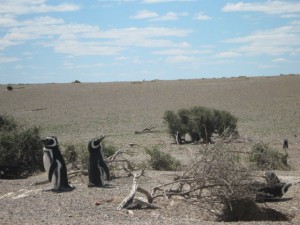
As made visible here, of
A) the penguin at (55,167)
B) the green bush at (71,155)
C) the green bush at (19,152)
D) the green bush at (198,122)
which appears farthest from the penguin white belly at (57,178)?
the green bush at (198,122)

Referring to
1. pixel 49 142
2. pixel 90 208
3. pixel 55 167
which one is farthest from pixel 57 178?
pixel 90 208

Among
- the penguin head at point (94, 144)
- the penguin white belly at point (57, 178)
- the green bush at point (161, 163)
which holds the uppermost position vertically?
the penguin head at point (94, 144)

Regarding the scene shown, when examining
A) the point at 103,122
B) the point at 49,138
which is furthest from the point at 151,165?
the point at 103,122

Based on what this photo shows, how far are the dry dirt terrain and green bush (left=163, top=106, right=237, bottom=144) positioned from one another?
0.83 metres

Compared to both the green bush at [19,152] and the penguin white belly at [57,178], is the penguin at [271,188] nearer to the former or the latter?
the penguin white belly at [57,178]

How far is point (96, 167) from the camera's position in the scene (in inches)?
473

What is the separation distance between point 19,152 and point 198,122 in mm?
11216

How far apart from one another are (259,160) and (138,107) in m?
32.8

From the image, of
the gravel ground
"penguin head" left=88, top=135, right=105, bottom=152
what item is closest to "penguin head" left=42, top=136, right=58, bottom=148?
"penguin head" left=88, top=135, right=105, bottom=152

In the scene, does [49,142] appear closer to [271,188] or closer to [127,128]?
[271,188]

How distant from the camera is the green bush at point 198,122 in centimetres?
2572

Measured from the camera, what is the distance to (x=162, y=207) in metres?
9.75

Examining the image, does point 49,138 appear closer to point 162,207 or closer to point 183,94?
point 162,207

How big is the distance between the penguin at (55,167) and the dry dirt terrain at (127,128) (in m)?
0.30
